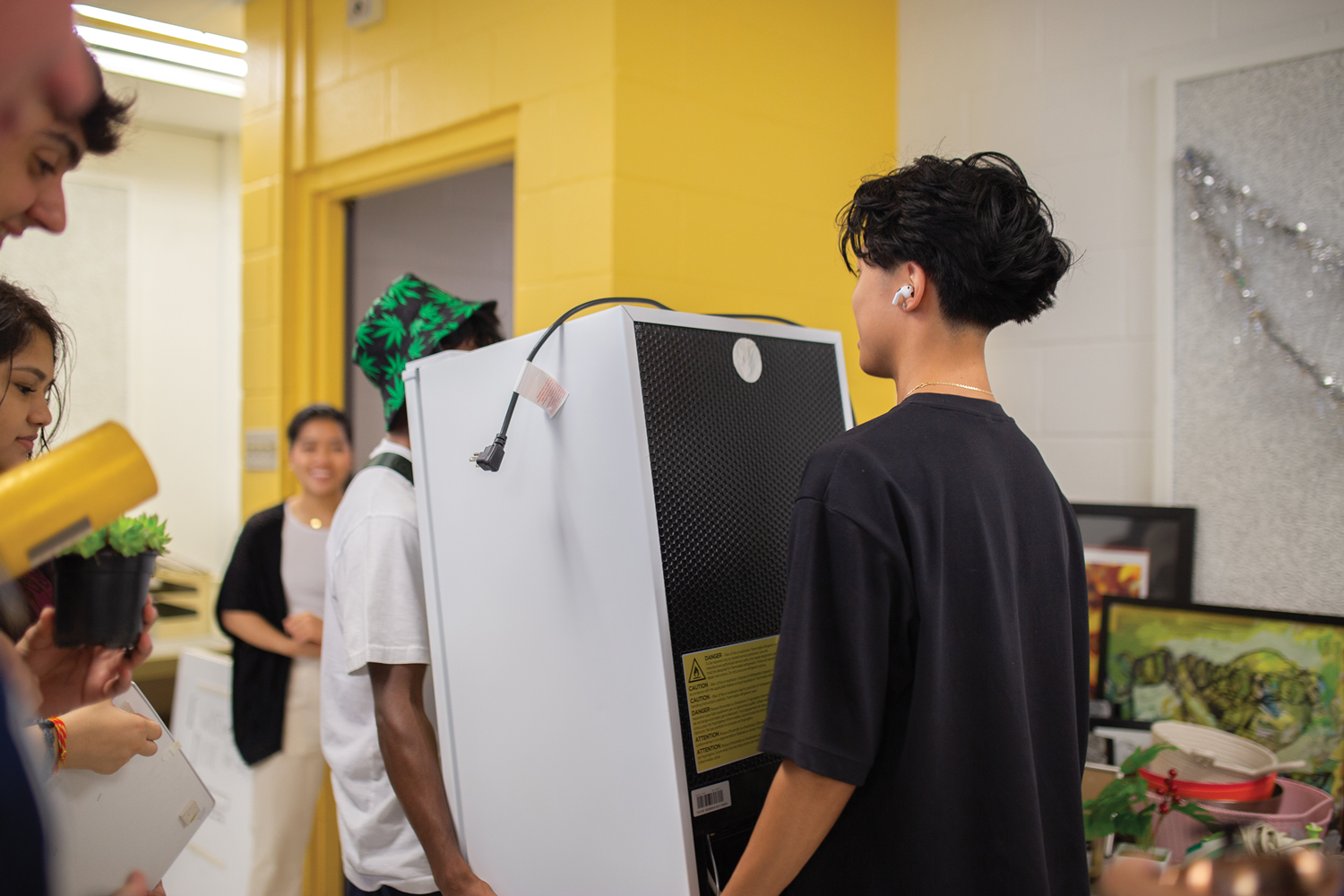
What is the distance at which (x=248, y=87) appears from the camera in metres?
2.77

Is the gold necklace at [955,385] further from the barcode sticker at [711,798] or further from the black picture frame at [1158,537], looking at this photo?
the black picture frame at [1158,537]

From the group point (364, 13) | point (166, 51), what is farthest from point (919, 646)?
point (166, 51)

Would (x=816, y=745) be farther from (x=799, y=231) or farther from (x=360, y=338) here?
(x=799, y=231)

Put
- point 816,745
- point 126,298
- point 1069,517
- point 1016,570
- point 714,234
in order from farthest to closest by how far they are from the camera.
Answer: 1. point 126,298
2. point 714,234
3. point 1069,517
4. point 1016,570
5. point 816,745

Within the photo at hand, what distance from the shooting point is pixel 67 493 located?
1.59ft

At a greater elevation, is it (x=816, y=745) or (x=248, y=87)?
(x=248, y=87)

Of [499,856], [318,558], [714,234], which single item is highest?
[714,234]

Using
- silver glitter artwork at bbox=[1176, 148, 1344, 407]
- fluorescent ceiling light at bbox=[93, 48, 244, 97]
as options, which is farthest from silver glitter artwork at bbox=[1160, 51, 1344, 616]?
fluorescent ceiling light at bbox=[93, 48, 244, 97]

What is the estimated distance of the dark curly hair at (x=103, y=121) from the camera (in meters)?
0.60

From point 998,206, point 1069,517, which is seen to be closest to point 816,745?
point 1069,517

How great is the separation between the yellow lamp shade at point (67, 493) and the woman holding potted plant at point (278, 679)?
1.84 metres

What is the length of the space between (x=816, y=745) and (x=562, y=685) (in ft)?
1.09

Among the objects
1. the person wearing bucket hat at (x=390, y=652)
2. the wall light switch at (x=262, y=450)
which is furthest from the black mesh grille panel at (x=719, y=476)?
the wall light switch at (x=262, y=450)

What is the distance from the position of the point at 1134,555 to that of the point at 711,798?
1.20 meters
